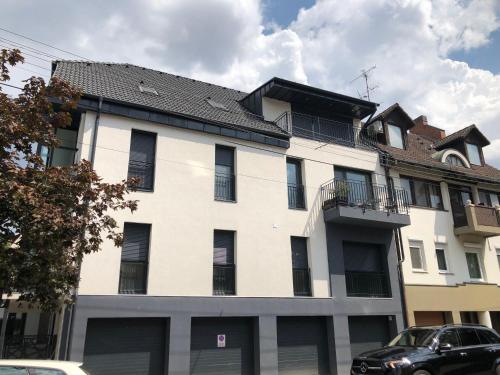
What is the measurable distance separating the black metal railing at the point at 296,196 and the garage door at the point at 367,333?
4577 mm

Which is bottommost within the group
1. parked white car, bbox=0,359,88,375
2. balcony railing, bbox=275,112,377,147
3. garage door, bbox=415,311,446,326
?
parked white car, bbox=0,359,88,375

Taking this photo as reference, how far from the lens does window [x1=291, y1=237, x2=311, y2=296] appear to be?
15391 millimetres

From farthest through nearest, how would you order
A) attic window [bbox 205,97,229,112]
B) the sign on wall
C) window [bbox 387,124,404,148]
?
window [bbox 387,124,404,148] < attic window [bbox 205,97,229,112] < the sign on wall

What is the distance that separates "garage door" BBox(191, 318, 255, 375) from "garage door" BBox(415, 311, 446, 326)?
7696mm

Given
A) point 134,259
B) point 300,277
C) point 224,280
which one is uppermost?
point 134,259

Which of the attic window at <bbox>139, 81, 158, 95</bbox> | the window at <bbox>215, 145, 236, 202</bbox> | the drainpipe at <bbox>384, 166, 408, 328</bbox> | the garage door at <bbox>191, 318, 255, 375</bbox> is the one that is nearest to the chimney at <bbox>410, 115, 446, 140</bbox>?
the drainpipe at <bbox>384, 166, 408, 328</bbox>

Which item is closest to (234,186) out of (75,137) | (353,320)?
(75,137)

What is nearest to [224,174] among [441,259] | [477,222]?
[441,259]

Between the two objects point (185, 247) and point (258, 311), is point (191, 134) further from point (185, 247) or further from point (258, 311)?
point (258, 311)

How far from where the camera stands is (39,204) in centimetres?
751

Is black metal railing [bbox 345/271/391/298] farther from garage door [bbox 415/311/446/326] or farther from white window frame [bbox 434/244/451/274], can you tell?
white window frame [bbox 434/244/451/274]

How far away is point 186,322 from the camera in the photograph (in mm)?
12805

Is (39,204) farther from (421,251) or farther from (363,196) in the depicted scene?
(421,251)

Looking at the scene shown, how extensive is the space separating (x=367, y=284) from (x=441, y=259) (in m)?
4.80
